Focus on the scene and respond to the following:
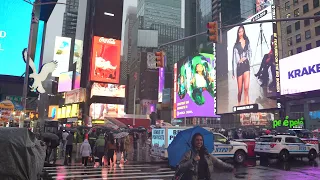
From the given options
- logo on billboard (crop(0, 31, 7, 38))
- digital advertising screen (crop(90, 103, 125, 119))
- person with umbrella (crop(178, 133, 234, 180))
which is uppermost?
logo on billboard (crop(0, 31, 7, 38))

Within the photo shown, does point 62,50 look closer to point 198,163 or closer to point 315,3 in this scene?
point 315,3

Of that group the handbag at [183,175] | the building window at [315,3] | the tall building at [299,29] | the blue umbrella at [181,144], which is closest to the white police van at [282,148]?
the blue umbrella at [181,144]

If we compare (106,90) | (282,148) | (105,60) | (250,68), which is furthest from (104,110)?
(282,148)

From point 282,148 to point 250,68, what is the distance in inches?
1796

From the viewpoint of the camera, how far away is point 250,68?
62.4m

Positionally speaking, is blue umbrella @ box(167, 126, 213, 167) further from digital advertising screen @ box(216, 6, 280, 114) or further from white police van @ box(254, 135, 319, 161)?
digital advertising screen @ box(216, 6, 280, 114)

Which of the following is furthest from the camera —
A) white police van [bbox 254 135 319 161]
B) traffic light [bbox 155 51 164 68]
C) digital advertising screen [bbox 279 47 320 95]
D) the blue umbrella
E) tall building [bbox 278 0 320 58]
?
tall building [bbox 278 0 320 58]

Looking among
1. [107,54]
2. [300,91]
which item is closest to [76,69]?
[107,54]

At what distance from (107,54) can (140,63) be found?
98113mm

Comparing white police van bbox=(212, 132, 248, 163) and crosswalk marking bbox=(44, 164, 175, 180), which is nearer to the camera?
crosswalk marking bbox=(44, 164, 175, 180)

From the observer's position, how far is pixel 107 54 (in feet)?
235

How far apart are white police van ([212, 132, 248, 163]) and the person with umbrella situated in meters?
11.6

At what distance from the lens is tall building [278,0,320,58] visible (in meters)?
63.2

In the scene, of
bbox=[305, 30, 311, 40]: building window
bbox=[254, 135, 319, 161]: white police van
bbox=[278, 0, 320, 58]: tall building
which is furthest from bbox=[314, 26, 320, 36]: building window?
bbox=[254, 135, 319, 161]: white police van
